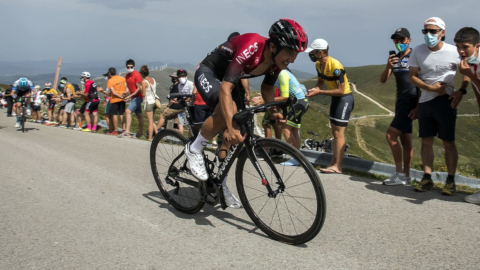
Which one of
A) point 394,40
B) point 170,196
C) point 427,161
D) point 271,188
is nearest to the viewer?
point 271,188

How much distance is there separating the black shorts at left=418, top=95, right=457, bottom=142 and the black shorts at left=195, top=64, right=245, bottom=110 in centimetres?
298

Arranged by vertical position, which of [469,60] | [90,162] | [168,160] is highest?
[469,60]

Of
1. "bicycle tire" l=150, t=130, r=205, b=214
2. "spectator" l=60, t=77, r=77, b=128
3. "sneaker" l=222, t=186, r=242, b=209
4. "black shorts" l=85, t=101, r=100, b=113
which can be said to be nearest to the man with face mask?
"sneaker" l=222, t=186, r=242, b=209

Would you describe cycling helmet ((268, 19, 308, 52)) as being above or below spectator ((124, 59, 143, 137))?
above

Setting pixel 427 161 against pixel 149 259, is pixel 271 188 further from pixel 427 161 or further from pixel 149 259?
pixel 427 161

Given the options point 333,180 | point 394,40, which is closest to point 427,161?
point 333,180

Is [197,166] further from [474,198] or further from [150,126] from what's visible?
[150,126]

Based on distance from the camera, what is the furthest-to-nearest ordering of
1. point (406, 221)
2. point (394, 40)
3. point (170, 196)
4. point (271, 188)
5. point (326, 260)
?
point (394, 40)
point (170, 196)
point (406, 221)
point (271, 188)
point (326, 260)

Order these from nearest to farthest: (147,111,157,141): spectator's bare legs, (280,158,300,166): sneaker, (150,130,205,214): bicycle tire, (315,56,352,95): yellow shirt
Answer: (280,158,300,166): sneaker
(150,130,205,214): bicycle tire
(315,56,352,95): yellow shirt
(147,111,157,141): spectator's bare legs

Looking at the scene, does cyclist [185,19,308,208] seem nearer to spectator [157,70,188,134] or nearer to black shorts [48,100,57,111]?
spectator [157,70,188,134]

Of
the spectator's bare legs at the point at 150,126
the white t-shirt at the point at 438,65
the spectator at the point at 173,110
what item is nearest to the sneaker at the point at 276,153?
the white t-shirt at the point at 438,65

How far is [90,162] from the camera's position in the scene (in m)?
8.31

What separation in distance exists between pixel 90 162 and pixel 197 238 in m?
4.78

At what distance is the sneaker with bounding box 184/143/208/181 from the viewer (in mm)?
4562
